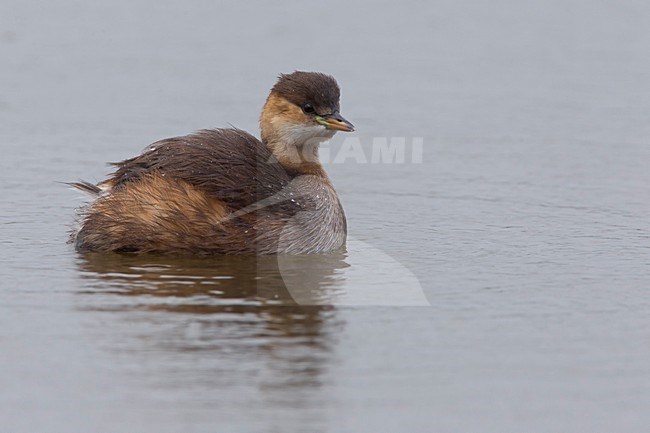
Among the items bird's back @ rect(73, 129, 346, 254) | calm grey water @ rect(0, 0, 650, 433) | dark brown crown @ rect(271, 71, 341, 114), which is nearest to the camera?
calm grey water @ rect(0, 0, 650, 433)

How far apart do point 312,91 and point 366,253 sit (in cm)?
133

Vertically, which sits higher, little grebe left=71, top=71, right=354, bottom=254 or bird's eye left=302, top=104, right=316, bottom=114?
bird's eye left=302, top=104, right=316, bottom=114

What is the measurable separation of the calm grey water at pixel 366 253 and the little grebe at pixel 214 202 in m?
0.20

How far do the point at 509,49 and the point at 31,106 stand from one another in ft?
21.1

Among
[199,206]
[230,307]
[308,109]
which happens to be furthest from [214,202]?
[230,307]

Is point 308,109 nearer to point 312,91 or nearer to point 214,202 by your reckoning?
point 312,91

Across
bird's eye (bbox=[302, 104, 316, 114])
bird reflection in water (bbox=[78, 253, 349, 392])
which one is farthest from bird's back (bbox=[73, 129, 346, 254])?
bird's eye (bbox=[302, 104, 316, 114])

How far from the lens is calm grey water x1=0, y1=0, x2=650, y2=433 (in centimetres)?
606

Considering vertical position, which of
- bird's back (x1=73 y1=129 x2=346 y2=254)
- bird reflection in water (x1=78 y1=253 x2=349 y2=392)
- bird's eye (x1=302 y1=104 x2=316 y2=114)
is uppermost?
bird's eye (x1=302 y1=104 x2=316 y2=114)

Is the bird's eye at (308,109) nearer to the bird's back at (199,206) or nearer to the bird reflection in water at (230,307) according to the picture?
the bird's back at (199,206)

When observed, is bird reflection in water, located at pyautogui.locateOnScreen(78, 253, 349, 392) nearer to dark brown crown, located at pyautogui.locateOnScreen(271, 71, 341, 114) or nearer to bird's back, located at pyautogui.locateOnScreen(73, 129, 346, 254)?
bird's back, located at pyautogui.locateOnScreen(73, 129, 346, 254)

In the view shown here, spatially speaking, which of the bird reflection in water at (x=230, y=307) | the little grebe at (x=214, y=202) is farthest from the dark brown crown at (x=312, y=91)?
the bird reflection in water at (x=230, y=307)

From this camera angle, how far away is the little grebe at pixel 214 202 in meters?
9.02

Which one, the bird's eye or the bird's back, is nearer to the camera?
the bird's back
